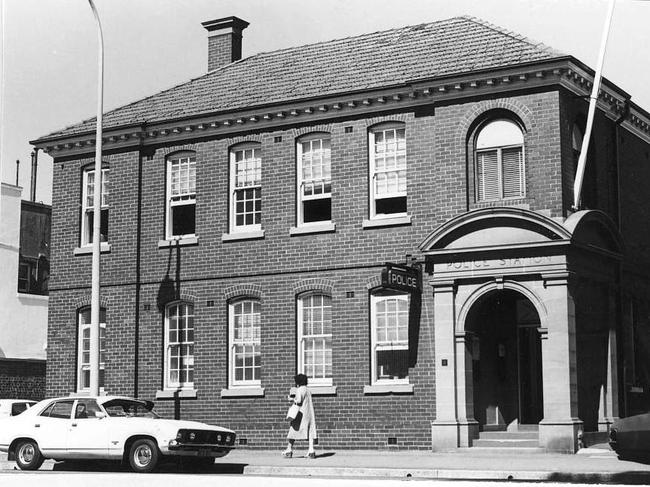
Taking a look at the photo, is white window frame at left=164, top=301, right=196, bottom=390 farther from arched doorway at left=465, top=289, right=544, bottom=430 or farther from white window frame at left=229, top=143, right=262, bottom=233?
arched doorway at left=465, top=289, right=544, bottom=430

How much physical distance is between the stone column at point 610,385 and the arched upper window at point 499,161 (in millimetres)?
3607

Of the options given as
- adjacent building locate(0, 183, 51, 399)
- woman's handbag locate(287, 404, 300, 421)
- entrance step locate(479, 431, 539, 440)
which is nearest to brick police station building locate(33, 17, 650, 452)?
entrance step locate(479, 431, 539, 440)

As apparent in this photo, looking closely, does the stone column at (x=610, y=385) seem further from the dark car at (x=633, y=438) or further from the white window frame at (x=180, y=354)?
the white window frame at (x=180, y=354)

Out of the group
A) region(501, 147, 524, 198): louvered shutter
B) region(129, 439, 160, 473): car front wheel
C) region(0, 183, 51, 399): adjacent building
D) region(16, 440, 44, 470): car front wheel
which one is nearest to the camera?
region(129, 439, 160, 473): car front wheel

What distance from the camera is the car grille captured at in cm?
1930

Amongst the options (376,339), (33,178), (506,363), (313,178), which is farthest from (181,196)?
(33,178)

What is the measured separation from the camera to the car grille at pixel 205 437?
63.3 ft

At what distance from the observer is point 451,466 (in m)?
19.0

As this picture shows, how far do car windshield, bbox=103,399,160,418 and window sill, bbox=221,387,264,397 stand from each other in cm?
524

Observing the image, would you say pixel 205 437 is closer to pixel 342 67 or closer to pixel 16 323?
pixel 342 67

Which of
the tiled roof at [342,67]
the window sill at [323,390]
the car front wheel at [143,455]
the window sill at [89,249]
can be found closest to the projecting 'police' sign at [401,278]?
the window sill at [323,390]

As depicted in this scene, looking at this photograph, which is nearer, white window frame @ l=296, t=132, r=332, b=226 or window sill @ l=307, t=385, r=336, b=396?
window sill @ l=307, t=385, r=336, b=396

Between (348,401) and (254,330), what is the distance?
314 centimetres

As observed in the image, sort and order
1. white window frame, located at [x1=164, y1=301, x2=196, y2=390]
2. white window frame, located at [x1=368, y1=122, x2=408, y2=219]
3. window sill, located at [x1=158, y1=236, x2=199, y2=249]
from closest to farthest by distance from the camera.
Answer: white window frame, located at [x1=368, y1=122, x2=408, y2=219] → white window frame, located at [x1=164, y1=301, x2=196, y2=390] → window sill, located at [x1=158, y1=236, x2=199, y2=249]
